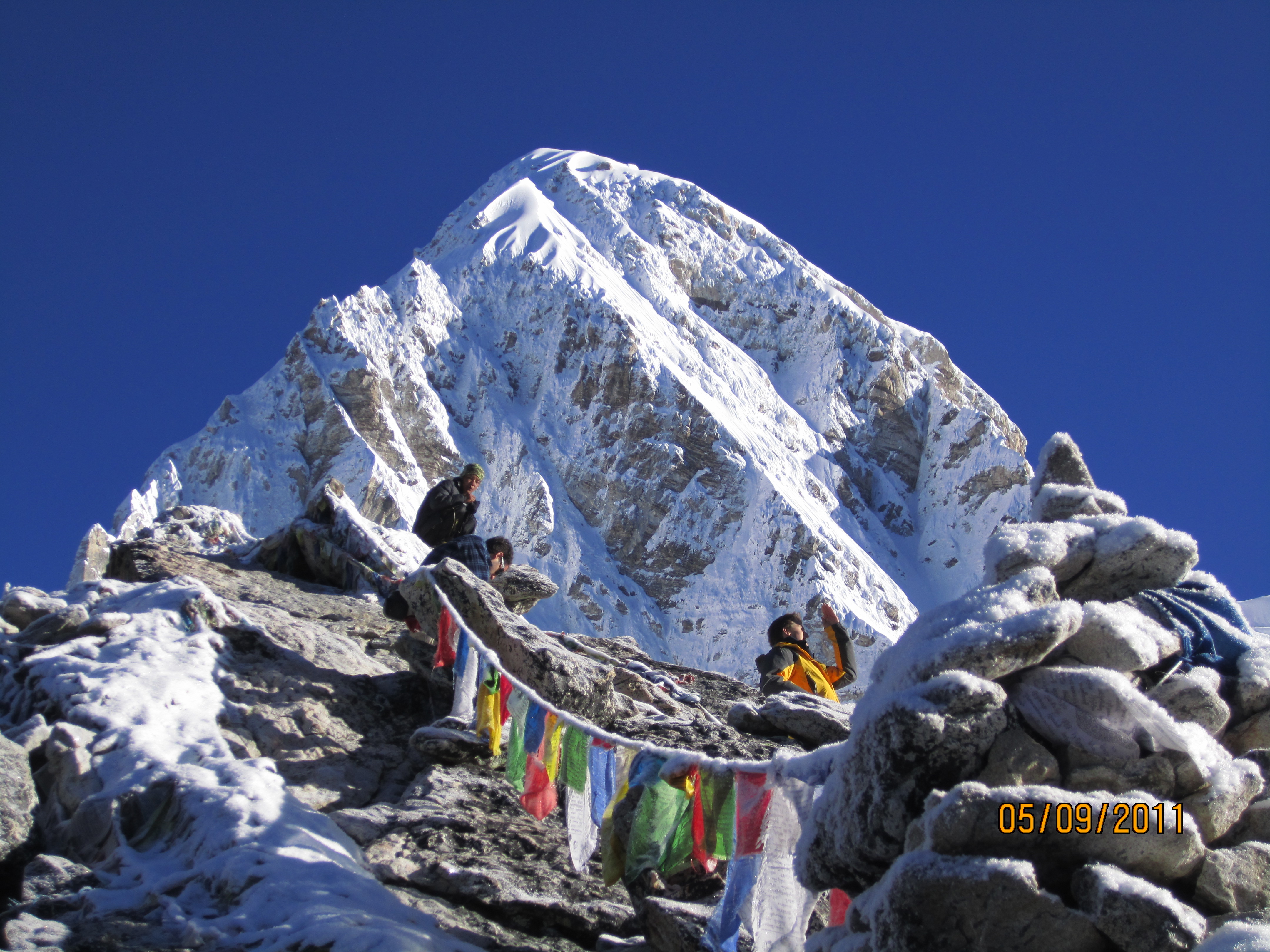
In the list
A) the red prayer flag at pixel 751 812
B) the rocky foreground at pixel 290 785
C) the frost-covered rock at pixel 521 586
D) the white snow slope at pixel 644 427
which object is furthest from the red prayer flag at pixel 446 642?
the white snow slope at pixel 644 427

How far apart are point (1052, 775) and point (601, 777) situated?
1885 millimetres

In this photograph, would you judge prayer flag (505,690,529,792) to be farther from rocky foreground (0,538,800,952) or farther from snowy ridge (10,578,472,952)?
snowy ridge (10,578,472,952)

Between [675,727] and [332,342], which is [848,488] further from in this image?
[675,727]

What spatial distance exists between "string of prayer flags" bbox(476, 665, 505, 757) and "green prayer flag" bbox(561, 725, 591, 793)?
82 cm

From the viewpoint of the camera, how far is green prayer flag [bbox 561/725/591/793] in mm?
3979

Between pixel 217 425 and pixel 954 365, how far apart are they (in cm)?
5604

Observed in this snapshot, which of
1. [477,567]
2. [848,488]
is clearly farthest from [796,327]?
[477,567]

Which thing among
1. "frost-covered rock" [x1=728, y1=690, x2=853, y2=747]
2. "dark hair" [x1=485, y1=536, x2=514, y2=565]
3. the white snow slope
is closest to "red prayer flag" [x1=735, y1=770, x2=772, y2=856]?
"frost-covered rock" [x1=728, y1=690, x2=853, y2=747]

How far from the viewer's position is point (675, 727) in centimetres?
540

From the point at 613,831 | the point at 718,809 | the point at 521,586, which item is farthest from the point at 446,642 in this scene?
the point at 521,586

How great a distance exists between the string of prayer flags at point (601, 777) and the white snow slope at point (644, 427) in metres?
43.4

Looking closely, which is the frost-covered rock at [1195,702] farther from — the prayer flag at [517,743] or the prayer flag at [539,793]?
the prayer flag at [517,743]

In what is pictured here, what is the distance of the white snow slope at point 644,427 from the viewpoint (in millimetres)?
54062

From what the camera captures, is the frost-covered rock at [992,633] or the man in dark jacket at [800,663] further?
the man in dark jacket at [800,663]
